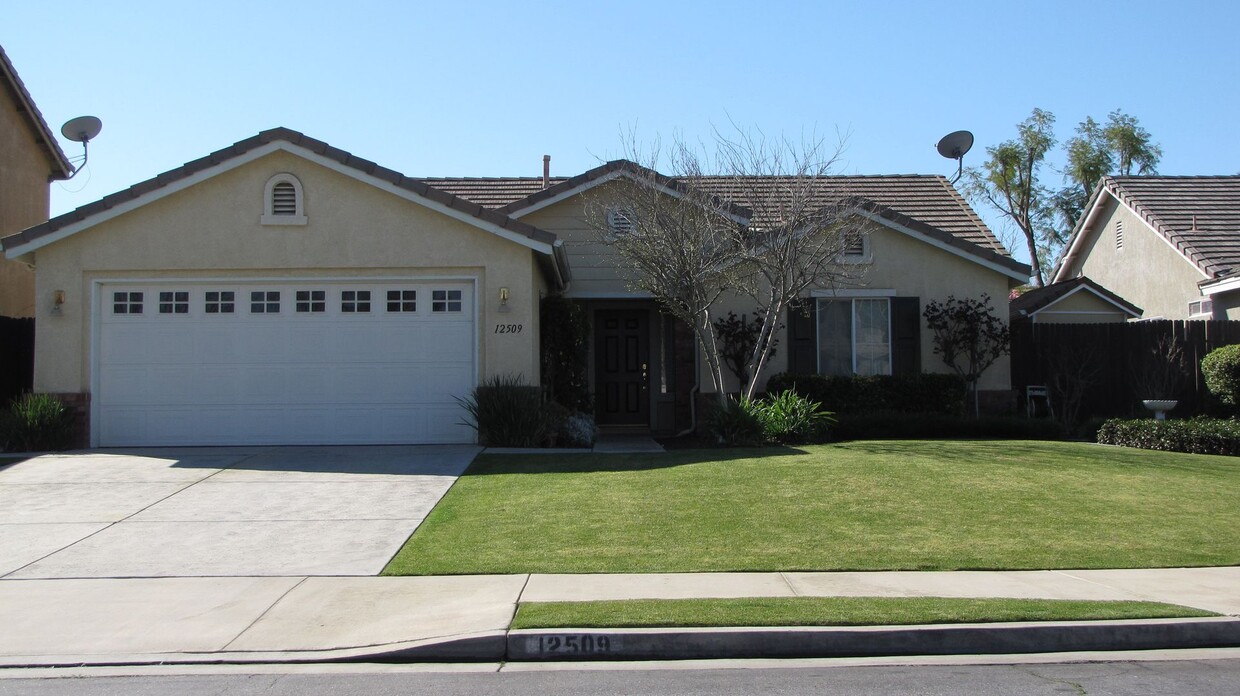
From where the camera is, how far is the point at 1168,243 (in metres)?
23.1

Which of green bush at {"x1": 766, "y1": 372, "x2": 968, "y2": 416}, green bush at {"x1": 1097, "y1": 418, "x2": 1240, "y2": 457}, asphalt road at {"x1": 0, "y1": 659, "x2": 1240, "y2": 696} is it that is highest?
green bush at {"x1": 766, "y1": 372, "x2": 968, "y2": 416}

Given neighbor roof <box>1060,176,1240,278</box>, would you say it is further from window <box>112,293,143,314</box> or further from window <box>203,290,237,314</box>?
window <box>112,293,143,314</box>

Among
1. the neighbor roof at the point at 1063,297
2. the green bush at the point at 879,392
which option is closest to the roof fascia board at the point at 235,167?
the green bush at the point at 879,392

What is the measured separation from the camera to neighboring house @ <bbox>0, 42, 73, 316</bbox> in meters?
20.2

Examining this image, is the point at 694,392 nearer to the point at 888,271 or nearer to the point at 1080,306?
the point at 888,271

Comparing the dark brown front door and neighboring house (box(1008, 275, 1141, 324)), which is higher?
neighboring house (box(1008, 275, 1141, 324))

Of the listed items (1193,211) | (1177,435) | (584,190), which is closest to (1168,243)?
(1193,211)

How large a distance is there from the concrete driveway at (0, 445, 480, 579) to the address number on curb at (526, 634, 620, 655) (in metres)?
2.27

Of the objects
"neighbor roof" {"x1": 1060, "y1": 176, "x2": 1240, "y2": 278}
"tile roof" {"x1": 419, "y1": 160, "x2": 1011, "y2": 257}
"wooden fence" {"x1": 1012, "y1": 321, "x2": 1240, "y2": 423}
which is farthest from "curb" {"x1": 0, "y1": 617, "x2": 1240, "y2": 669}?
"neighbor roof" {"x1": 1060, "y1": 176, "x2": 1240, "y2": 278}

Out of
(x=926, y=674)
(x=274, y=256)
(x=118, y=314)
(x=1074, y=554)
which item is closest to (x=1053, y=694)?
(x=926, y=674)

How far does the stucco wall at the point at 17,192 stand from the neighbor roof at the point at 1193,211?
23.0 m

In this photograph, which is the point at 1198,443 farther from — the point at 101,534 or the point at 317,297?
the point at 101,534

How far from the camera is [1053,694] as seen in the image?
5.54 m

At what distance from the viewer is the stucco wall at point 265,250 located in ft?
48.0
